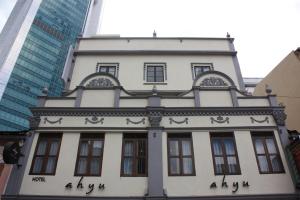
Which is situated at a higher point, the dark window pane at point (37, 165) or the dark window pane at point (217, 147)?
the dark window pane at point (217, 147)

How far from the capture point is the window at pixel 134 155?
43.4 feet

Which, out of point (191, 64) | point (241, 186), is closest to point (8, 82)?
point (191, 64)

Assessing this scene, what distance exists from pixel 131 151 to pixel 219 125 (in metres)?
5.08

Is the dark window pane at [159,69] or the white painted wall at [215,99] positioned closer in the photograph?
the white painted wall at [215,99]

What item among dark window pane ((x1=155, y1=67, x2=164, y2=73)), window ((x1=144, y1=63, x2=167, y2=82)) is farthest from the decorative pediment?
dark window pane ((x1=155, y1=67, x2=164, y2=73))

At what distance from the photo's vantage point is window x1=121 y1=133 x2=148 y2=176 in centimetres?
1324

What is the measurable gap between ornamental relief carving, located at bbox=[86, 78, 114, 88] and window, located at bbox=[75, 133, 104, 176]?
3.37 m

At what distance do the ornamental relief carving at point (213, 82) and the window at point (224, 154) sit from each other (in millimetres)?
3452

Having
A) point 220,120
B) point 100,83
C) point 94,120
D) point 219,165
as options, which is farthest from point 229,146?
point 100,83

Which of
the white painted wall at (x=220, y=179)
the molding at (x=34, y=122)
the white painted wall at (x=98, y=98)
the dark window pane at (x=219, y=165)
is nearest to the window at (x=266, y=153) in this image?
the white painted wall at (x=220, y=179)

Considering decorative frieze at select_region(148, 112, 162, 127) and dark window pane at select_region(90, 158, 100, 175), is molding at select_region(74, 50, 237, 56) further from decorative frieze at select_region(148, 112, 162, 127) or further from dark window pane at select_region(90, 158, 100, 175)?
dark window pane at select_region(90, 158, 100, 175)

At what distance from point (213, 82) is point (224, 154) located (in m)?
4.81

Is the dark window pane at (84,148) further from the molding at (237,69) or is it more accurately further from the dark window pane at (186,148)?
the molding at (237,69)

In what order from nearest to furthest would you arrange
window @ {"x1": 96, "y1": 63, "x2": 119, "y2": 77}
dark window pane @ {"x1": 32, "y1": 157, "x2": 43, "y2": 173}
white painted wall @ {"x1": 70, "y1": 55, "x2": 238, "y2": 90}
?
dark window pane @ {"x1": 32, "y1": 157, "x2": 43, "y2": 173} < white painted wall @ {"x1": 70, "y1": 55, "x2": 238, "y2": 90} < window @ {"x1": 96, "y1": 63, "x2": 119, "y2": 77}
